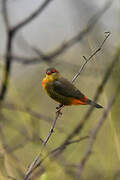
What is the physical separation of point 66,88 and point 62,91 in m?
0.10

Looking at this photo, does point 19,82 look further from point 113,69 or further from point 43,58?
point 113,69

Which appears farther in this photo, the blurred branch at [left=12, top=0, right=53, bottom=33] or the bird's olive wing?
the blurred branch at [left=12, top=0, right=53, bottom=33]

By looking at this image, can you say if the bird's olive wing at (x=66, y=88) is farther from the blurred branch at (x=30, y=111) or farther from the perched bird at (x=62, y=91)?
the blurred branch at (x=30, y=111)

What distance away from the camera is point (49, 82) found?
10.4 ft

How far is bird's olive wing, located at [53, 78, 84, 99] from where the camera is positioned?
112 inches

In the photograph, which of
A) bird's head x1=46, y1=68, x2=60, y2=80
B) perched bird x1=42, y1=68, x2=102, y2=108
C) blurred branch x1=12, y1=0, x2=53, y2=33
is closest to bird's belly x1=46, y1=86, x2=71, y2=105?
perched bird x1=42, y1=68, x2=102, y2=108

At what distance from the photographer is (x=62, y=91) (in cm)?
300

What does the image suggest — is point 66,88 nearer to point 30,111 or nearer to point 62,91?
point 62,91

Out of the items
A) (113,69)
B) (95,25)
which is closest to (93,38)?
(95,25)

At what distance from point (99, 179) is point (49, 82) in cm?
86

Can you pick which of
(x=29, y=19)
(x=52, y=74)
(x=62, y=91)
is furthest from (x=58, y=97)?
(x=29, y=19)

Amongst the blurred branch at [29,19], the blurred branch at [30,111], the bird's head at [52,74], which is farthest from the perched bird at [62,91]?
the blurred branch at [29,19]

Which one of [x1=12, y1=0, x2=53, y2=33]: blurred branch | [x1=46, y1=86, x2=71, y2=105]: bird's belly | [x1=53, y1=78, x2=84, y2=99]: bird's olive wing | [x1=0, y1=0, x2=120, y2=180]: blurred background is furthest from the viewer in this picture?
[x1=12, y1=0, x2=53, y2=33]: blurred branch

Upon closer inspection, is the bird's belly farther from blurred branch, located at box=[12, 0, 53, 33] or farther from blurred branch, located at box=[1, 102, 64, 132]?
blurred branch, located at box=[12, 0, 53, 33]
